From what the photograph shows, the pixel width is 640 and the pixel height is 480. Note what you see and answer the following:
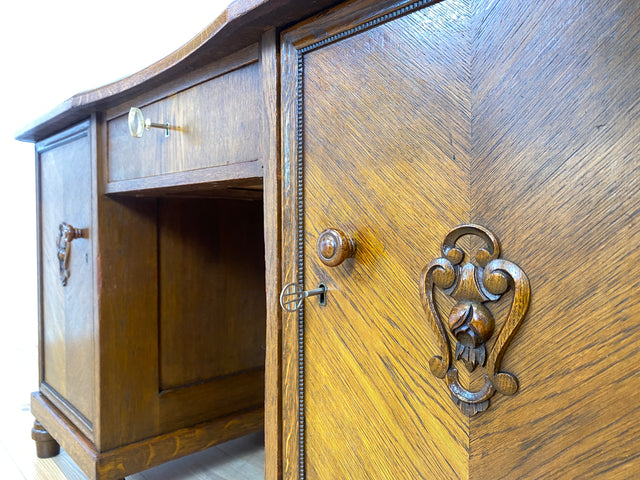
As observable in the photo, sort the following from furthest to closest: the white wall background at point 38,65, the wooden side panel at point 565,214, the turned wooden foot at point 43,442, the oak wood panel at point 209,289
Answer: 1. the white wall background at point 38,65
2. the turned wooden foot at point 43,442
3. the oak wood panel at point 209,289
4. the wooden side panel at point 565,214

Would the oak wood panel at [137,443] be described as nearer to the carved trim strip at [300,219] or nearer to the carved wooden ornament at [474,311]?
the carved trim strip at [300,219]

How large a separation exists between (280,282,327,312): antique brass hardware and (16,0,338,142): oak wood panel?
0.31 metres

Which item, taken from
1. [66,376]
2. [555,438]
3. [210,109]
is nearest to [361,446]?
[555,438]

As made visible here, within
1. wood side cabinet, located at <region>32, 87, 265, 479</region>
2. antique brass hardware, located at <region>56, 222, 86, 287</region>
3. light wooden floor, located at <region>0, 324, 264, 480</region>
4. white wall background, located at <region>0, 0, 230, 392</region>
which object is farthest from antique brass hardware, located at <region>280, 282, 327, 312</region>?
white wall background, located at <region>0, 0, 230, 392</region>

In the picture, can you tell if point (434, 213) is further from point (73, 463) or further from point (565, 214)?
point (73, 463)

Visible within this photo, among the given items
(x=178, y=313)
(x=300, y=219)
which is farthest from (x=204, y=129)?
(x=178, y=313)

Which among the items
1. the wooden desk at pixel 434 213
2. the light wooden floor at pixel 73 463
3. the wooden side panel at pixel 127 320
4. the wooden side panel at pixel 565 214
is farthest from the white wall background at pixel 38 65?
the wooden side panel at pixel 565 214

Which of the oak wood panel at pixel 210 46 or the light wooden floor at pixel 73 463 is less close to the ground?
the oak wood panel at pixel 210 46

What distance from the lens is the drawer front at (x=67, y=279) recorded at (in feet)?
3.60

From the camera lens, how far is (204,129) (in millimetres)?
721

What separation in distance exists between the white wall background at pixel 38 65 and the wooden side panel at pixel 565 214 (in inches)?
55.8

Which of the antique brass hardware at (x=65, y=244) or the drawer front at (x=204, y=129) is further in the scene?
the antique brass hardware at (x=65, y=244)

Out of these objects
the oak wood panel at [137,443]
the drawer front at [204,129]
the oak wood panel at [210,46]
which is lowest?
the oak wood panel at [137,443]

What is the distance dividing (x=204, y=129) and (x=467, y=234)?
457mm
